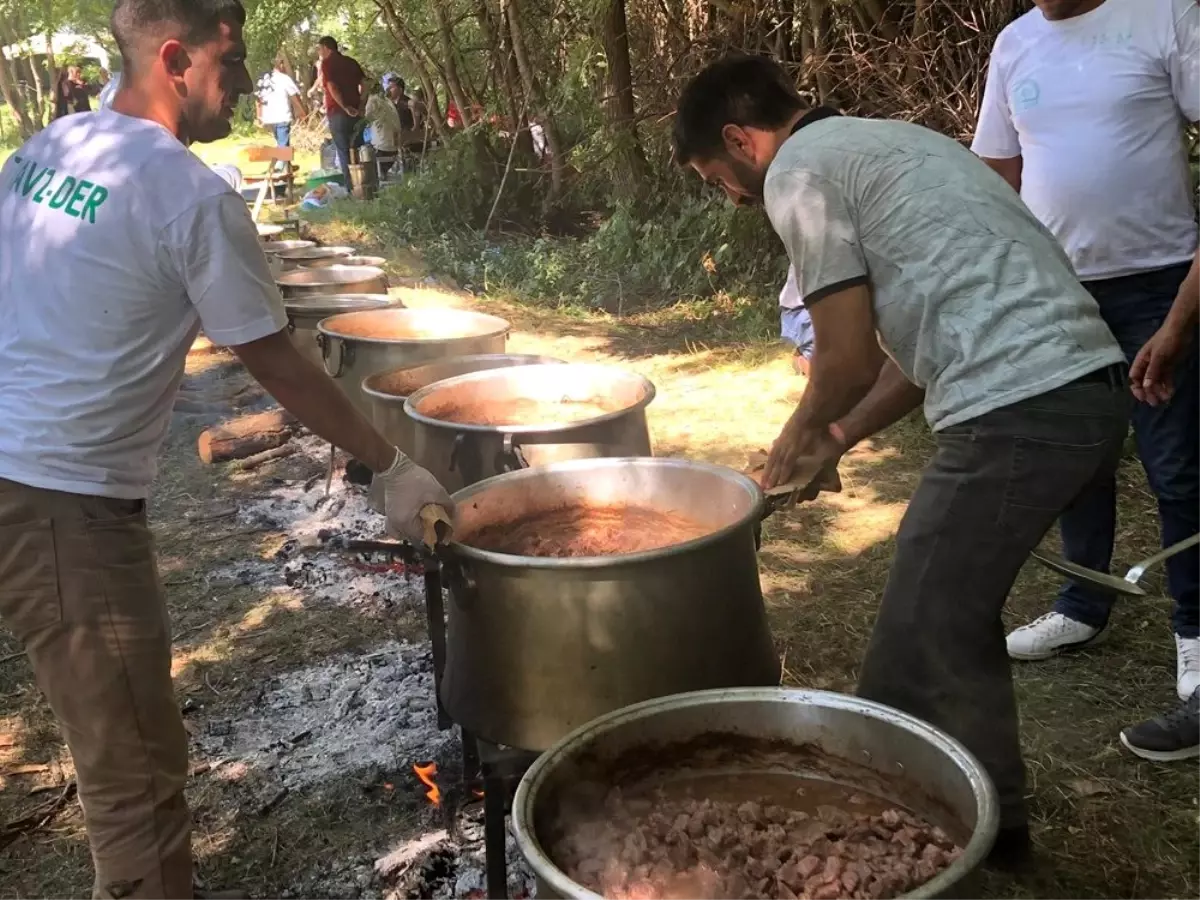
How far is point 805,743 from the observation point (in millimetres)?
2076

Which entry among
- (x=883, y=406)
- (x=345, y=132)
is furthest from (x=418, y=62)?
(x=883, y=406)

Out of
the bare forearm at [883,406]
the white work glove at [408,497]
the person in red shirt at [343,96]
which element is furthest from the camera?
the person in red shirt at [343,96]

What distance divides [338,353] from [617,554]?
2.86 meters

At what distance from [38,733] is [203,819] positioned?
1.04 m

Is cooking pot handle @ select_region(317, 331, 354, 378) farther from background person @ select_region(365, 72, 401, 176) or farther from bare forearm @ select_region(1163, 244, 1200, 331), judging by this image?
background person @ select_region(365, 72, 401, 176)

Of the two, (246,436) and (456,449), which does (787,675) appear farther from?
(246,436)

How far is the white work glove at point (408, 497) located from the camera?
259 centimetres

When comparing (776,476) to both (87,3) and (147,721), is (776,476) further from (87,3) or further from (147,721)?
(87,3)

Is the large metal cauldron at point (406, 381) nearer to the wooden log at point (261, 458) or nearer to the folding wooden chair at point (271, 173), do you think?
the wooden log at point (261, 458)

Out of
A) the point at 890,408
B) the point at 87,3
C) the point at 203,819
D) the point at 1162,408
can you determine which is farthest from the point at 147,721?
the point at 87,3

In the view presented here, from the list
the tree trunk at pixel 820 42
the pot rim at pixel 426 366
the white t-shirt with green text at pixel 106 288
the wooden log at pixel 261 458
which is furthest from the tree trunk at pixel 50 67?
the white t-shirt with green text at pixel 106 288

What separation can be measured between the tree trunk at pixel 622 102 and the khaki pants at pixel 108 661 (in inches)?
348

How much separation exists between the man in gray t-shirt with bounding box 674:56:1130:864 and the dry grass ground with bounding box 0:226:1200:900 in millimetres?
160

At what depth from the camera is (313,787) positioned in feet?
11.4
